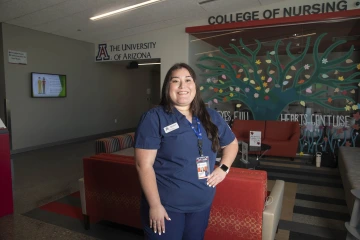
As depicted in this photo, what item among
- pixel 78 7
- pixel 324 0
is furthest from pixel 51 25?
pixel 324 0

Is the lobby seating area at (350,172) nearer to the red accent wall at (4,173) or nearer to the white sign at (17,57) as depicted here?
the red accent wall at (4,173)

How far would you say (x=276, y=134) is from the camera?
6.02 metres

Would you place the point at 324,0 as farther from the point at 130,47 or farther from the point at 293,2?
the point at 130,47

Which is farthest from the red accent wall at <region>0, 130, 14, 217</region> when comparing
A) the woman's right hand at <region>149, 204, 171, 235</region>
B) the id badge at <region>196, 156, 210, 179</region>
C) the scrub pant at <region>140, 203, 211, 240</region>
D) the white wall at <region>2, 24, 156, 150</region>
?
the white wall at <region>2, 24, 156, 150</region>

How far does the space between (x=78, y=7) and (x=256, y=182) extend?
498cm

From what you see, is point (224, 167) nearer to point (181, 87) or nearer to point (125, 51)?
point (181, 87)

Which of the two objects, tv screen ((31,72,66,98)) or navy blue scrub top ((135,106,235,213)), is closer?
navy blue scrub top ((135,106,235,213))

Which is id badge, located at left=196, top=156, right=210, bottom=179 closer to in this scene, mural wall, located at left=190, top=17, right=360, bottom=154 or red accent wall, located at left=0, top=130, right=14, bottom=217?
red accent wall, located at left=0, top=130, right=14, bottom=217

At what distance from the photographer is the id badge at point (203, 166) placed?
1361mm

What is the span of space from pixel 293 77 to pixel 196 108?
17.4 feet

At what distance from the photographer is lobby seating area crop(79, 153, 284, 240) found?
1913 millimetres

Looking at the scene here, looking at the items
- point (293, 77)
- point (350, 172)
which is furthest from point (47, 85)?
point (350, 172)

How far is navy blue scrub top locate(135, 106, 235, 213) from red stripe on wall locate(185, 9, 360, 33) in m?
5.51

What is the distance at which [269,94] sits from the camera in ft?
20.7
